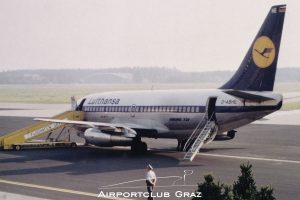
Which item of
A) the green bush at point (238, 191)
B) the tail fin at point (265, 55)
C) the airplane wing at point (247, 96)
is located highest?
the tail fin at point (265, 55)

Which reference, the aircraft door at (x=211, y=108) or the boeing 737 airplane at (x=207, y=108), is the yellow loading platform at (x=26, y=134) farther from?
the aircraft door at (x=211, y=108)

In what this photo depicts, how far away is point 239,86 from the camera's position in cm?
3259

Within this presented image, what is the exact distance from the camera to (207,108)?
106ft

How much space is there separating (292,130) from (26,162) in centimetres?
3207

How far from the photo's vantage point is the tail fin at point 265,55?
30.9m

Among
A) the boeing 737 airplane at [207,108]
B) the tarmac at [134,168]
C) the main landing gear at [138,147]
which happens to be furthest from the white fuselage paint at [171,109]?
the tarmac at [134,168]

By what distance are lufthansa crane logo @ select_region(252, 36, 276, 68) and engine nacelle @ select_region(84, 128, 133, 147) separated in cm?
1046

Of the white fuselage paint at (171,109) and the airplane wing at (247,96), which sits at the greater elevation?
the airplane wing at (247,96)

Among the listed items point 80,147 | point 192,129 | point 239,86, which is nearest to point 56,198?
point 192,129

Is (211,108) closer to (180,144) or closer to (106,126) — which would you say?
(180,144)

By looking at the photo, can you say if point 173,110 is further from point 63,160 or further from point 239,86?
point 63,160

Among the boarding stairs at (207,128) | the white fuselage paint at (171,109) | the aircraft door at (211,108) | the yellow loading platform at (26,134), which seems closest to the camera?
the white fuselage paint at (171,109)

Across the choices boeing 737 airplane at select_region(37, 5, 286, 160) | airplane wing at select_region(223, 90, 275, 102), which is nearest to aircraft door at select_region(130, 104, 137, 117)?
boeing 737 airplane at select_region(37, 5, 286, 160)

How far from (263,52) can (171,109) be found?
7620mm
